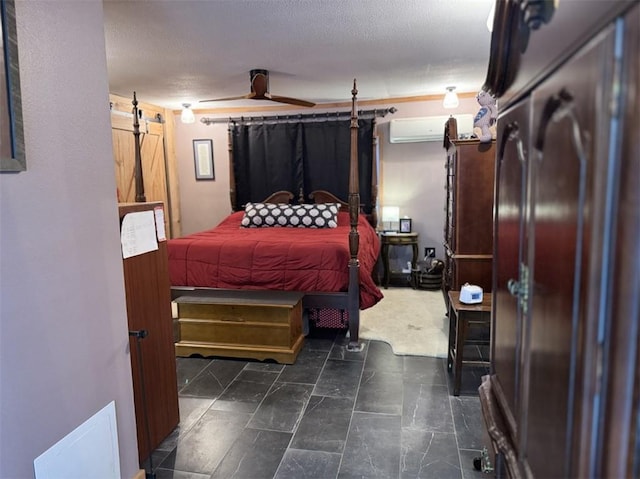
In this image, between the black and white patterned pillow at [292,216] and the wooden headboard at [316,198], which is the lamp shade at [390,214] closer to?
the wooden headboard at [316,198]

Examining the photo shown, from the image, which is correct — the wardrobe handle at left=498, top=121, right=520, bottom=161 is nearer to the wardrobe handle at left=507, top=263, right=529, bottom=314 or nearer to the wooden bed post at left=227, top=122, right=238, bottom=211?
the wardrobe handle at left=507, top=263, right=529, bottom=314

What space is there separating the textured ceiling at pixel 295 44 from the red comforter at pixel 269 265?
1.49 meters

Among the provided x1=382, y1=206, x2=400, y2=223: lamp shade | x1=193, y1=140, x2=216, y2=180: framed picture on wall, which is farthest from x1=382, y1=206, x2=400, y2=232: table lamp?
x1=193, y1=140, x2=216, y2=180: framed picture on wall

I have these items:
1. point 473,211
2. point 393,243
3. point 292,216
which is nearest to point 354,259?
point 473,211

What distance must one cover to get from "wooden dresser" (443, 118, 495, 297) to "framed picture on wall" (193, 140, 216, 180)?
3700mm

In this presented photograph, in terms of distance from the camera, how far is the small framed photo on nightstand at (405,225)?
5.21 metres

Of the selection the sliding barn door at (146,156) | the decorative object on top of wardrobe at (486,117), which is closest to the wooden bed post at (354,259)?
the decorative object on top of wardrobe at (486,117)

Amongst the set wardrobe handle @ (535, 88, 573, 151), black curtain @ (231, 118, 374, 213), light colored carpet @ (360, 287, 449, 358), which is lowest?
light colored carpet @ (360, 287, 449, 358)

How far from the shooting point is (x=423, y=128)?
16.4ft

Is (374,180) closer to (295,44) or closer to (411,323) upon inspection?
(411,323)

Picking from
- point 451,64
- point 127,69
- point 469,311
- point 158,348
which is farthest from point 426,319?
point 127,69

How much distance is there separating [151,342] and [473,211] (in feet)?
7.88

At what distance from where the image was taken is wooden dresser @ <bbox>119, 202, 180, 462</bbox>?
6.02 ft

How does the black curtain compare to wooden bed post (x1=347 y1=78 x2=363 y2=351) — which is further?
the black curtain
